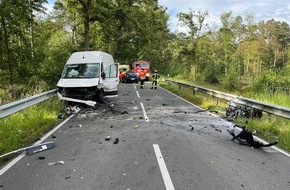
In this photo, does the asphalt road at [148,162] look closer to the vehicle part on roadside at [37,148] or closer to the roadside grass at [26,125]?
the vehicle part on roadside at [37,148]

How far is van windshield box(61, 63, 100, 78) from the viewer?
15.0 metres

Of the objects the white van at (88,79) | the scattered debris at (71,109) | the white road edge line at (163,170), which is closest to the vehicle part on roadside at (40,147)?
the white road edge line at (163,170)

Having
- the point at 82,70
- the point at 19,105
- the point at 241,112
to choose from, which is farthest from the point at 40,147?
the point at 82,70

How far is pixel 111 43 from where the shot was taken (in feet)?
147

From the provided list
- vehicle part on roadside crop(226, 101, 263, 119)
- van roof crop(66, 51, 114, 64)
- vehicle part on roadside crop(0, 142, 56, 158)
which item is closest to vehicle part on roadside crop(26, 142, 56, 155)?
vehicle part on roadside crop(0, 142, 56, 158)

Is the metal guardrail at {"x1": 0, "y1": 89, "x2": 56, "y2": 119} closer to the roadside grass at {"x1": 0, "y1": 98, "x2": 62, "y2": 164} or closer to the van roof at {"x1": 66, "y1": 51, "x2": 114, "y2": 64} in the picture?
the roadside grass at {"x1": 0, "y1": 98, "x2": 62, "y2": 164}

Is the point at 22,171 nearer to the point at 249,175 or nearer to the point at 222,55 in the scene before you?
the point at 249,175

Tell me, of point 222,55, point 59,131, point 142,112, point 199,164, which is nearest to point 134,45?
point 222,55

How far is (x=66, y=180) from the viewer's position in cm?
512

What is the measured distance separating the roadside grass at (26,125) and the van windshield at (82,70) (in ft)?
9.64

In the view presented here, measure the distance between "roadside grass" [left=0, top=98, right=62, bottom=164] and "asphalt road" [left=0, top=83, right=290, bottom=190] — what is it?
2.02ft

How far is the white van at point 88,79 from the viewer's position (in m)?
13.8

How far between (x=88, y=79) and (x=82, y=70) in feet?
→ 3.94

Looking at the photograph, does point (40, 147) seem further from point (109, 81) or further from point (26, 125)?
point (109, 81)
